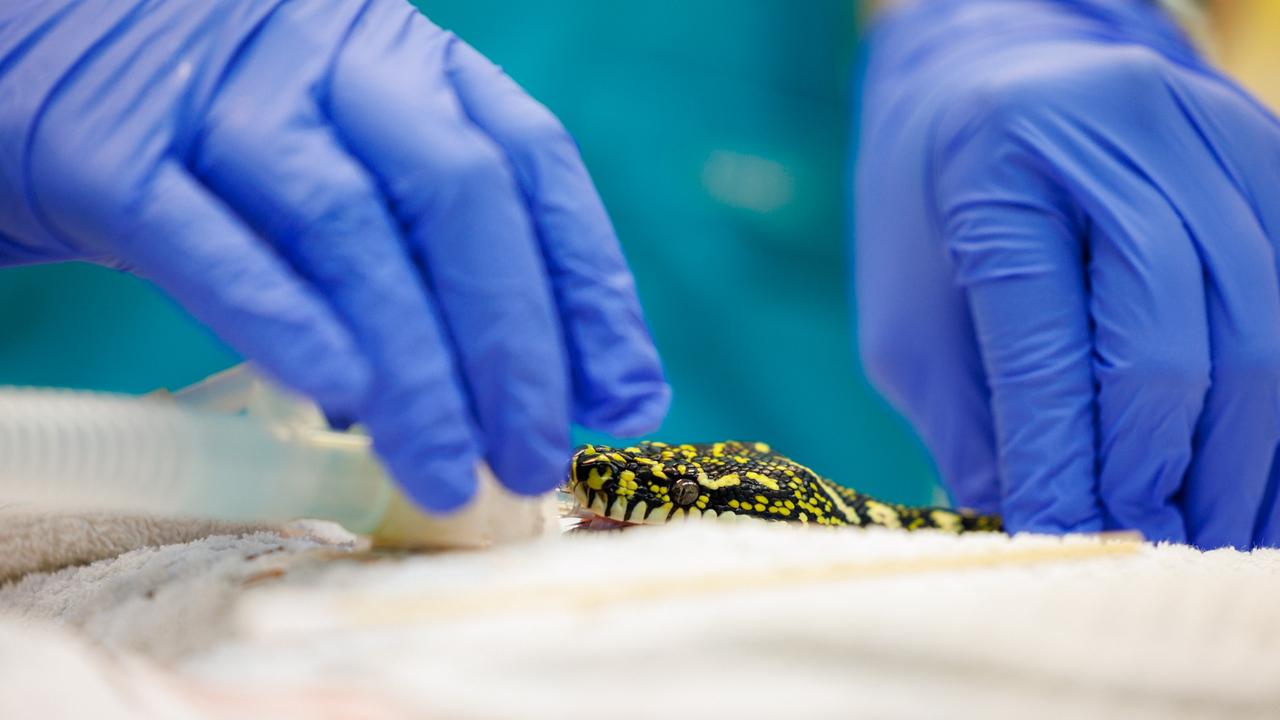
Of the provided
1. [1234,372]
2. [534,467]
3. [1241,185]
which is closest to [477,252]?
[534,467]

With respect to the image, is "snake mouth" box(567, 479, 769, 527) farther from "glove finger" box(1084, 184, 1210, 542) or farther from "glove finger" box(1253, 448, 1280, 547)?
"glove finger" box(1253, 448, 1280, 547)

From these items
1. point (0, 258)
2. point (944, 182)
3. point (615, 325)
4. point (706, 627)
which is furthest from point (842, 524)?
point (0, 258)

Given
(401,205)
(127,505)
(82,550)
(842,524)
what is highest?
(401,205)

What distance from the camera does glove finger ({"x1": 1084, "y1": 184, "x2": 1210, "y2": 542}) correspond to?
4.51ft

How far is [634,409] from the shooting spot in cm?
89

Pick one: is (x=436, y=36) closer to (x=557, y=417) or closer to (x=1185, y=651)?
(x=557, y=417)

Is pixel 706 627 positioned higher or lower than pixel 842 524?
higher

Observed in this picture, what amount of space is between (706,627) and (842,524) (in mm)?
830

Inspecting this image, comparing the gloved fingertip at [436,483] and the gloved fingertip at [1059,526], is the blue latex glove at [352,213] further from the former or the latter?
the gloved fingertip at [1059,526]

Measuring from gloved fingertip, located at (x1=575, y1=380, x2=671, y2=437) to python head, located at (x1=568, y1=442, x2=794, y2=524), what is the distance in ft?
1.16

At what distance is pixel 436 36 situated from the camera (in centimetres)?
94

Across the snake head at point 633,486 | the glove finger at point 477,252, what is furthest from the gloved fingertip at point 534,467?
the snake head at point 633,486

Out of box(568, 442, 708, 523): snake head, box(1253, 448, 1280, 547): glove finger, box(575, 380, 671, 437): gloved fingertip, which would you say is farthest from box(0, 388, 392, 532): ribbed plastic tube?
box(1253, 448, 1280, 547): glove finger

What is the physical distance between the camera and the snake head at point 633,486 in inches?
49.0
